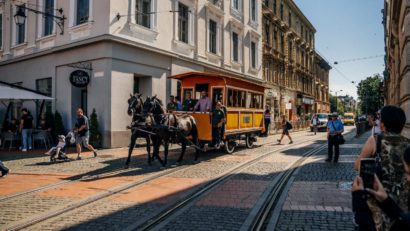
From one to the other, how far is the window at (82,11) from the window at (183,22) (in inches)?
216

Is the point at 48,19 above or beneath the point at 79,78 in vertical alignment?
above

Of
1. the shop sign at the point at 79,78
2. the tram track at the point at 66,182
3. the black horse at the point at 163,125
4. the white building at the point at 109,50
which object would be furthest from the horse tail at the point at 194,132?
the shop sign at the point at 79,78

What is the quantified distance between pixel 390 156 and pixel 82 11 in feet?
56.0

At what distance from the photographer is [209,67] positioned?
74.3 ft

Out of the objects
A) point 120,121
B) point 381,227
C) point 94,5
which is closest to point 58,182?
point 381,227

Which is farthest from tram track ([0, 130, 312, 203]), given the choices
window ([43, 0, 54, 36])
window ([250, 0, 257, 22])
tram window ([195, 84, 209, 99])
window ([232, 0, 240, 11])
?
window ([250, 0, 257, 22])

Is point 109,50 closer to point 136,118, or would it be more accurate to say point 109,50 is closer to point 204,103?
point 204,103

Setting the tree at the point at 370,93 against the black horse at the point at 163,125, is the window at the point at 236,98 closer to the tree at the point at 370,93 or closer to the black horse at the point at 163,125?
the black horse at the point at 163,125

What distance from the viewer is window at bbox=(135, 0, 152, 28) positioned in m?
17.1

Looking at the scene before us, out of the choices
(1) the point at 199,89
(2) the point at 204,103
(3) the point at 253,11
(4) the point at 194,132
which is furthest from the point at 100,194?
(3) the point at 253,11

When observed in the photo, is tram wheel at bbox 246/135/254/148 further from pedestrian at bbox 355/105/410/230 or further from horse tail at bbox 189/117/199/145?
pedestrian at bbox 355/105/410/230

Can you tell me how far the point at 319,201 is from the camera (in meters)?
6.12

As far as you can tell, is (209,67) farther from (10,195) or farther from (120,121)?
(10,195)

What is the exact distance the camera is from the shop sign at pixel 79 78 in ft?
51.8
